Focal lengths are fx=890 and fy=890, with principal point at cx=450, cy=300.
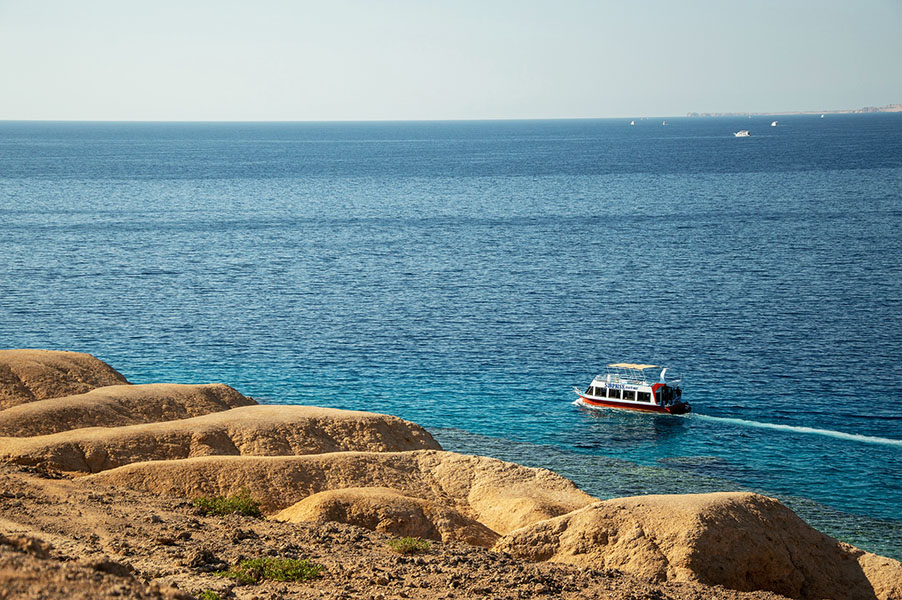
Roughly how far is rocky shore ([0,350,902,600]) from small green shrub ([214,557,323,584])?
0.18 m

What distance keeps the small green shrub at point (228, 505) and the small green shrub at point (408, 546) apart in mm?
5555

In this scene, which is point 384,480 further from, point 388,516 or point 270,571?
point 270,571

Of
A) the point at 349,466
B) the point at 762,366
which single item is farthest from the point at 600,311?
the point at 349,466

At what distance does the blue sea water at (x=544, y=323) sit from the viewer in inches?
2115

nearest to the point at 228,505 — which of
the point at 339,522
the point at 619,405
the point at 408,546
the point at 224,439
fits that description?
the point at 339,522

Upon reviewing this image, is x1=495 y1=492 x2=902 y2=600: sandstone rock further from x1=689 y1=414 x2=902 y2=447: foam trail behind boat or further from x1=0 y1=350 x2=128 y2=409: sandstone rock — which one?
x1=689 y1=414 x2=902 y2=447: foam trail behind boat

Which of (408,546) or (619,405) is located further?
(619,405)

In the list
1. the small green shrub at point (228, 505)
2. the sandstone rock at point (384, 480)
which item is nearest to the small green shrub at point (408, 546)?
the small green shrub at point (228, 505)

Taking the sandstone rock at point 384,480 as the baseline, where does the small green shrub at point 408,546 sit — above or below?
above

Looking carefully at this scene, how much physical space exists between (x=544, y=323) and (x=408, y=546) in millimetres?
58643

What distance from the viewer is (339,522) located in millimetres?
26062

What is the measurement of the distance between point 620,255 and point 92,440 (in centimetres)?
8685

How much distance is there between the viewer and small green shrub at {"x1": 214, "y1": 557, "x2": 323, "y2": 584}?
763 inches

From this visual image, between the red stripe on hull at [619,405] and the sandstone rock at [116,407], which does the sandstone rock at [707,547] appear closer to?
the sandstone rock at [116,407]
